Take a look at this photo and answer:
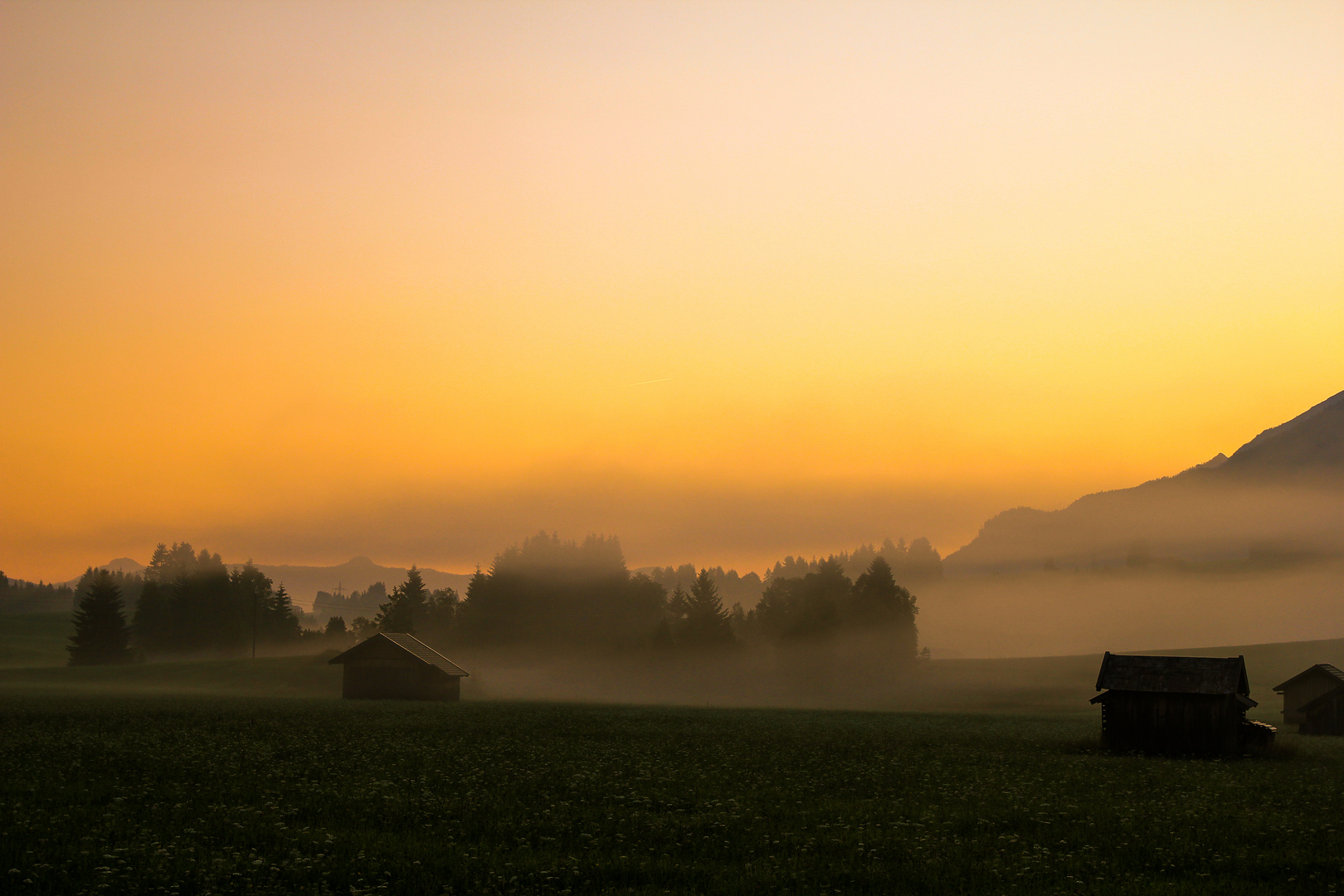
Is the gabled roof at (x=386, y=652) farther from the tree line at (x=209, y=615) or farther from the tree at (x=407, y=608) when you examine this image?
the tree line at (x=209, y=615)

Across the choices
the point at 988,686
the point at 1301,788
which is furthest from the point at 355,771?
the point at 988,686

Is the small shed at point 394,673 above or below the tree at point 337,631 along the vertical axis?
below

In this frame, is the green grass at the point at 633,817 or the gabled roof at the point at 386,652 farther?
the gabled roof at the point at 386,652

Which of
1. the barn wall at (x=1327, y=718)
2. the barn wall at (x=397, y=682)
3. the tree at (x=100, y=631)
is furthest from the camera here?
the tree at (x=100, y=631)

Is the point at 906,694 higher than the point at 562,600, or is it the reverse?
the point at 562,600

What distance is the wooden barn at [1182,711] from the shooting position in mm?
49375

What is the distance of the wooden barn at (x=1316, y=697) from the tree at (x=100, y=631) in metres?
131

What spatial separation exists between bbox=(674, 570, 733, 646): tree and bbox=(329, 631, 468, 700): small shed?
49160 millimetres

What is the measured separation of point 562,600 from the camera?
530 ft

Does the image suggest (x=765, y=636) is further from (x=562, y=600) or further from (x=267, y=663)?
(x=267, y=663)

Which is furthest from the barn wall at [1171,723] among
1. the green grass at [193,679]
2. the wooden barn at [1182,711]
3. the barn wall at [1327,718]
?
the green grass at [193,679]

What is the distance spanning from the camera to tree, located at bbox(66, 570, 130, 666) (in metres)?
140

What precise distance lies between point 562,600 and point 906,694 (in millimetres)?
57239

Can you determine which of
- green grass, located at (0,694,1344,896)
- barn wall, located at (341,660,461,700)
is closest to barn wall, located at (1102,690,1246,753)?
green grass, located at (0,694,1344,896)
